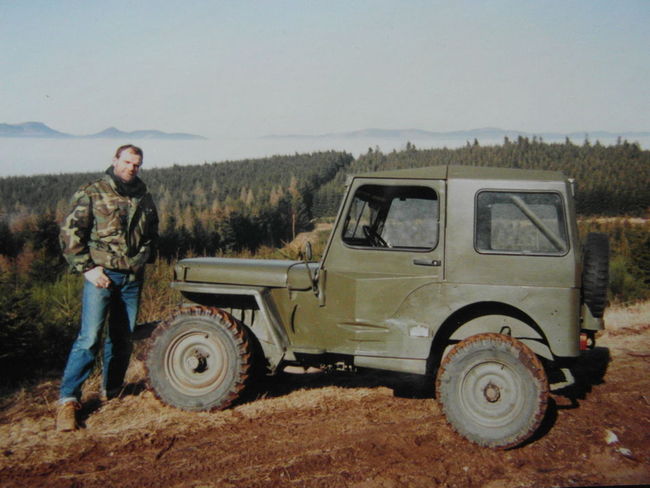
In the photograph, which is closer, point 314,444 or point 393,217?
point 314,444

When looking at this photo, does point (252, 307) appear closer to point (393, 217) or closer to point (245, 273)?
point (245, 273)

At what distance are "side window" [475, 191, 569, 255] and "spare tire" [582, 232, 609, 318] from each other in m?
0.37

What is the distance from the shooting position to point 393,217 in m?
5.46

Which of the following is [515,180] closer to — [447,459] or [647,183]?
[447,459]

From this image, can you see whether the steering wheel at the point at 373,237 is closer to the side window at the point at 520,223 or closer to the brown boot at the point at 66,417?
the side window at the point at 520,223

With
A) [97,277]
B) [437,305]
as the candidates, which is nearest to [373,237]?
[437,305]

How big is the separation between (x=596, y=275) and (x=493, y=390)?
1.28 metres

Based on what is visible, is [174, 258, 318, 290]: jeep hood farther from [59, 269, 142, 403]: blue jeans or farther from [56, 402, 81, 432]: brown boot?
[56, 402, 81, 432]: brown boot

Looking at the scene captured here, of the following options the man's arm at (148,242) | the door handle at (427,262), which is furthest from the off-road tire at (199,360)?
the door handle at (427,262)

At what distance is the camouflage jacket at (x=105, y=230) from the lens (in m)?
4.65

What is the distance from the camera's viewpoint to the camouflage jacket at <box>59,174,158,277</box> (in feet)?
15.3

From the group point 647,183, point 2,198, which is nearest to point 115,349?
point 647,183

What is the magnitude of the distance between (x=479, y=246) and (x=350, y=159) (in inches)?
4882

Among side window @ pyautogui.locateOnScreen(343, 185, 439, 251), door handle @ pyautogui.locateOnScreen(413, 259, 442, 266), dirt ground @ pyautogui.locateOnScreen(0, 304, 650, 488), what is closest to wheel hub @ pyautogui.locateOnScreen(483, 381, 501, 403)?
dirt ground @ pyautogui.locateOnScreen(0, 304, 650, 488)
